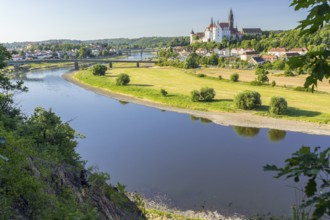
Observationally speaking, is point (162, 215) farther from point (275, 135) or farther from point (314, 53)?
point (275, 135)

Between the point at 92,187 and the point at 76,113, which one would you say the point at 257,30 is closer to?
the point at 76,113

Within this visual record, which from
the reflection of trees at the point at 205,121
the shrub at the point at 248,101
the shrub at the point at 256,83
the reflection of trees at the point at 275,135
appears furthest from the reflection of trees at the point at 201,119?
the shrub at the point at 256,83

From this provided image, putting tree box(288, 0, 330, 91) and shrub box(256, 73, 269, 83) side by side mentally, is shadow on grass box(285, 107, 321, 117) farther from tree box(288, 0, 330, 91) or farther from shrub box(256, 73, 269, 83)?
tree box(288, 0, 330, 91)

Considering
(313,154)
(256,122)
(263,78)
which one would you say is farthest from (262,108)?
(313,154)

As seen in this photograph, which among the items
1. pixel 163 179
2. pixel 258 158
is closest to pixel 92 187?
pixel 163 179

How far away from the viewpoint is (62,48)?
198 meters

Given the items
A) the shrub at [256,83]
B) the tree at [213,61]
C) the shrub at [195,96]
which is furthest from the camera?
the tree at [213,61]

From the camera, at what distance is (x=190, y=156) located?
30781mm

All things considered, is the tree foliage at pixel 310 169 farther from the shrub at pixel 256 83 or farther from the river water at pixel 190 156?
the shrub at pixel 256 83

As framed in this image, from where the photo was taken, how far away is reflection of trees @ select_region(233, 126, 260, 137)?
3820cm

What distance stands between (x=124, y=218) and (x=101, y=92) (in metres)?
58.8

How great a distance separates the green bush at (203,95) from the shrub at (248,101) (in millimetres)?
6201

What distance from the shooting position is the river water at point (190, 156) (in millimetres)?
22891

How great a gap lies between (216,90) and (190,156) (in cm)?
3407
